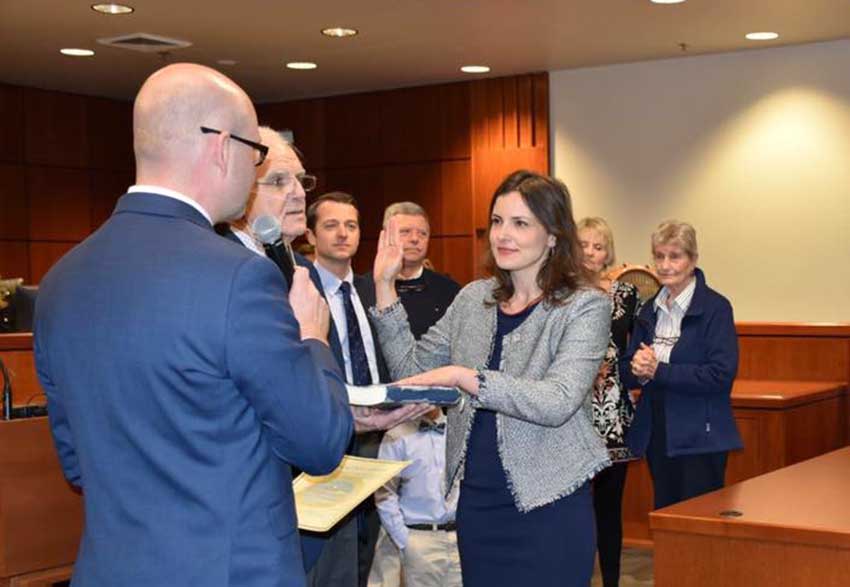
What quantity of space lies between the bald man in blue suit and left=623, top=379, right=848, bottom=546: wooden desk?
5053mm

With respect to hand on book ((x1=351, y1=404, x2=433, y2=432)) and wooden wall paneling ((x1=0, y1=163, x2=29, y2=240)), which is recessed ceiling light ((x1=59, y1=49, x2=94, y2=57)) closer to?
wooden wall paneling ((x1=0, y1=163, x2=29, y2=240))

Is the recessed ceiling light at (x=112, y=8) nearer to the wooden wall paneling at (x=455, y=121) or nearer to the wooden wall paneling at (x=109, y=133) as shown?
the wooden wall paneling at (x=455, y=121)

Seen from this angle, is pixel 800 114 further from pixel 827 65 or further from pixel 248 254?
pixel 248 254

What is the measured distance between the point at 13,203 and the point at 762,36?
6.05m

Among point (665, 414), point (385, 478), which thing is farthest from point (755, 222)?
point (385, 478)

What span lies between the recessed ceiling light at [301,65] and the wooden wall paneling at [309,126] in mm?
1584

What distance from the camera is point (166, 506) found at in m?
1.78

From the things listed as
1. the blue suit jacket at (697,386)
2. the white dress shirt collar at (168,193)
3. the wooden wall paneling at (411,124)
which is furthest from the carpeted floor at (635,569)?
the wooden wall paneling at (411,124)

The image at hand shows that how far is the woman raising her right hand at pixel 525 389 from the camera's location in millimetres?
2883

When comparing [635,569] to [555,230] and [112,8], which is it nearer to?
[555,230]

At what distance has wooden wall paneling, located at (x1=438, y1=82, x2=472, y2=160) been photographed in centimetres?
1020

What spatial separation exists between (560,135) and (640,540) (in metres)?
4.01

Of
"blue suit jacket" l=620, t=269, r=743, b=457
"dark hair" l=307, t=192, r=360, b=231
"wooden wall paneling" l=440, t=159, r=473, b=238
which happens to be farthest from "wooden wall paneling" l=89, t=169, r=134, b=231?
"blue suit jacket" l=620, t=269, r=743, b=457

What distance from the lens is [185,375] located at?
174 cm
